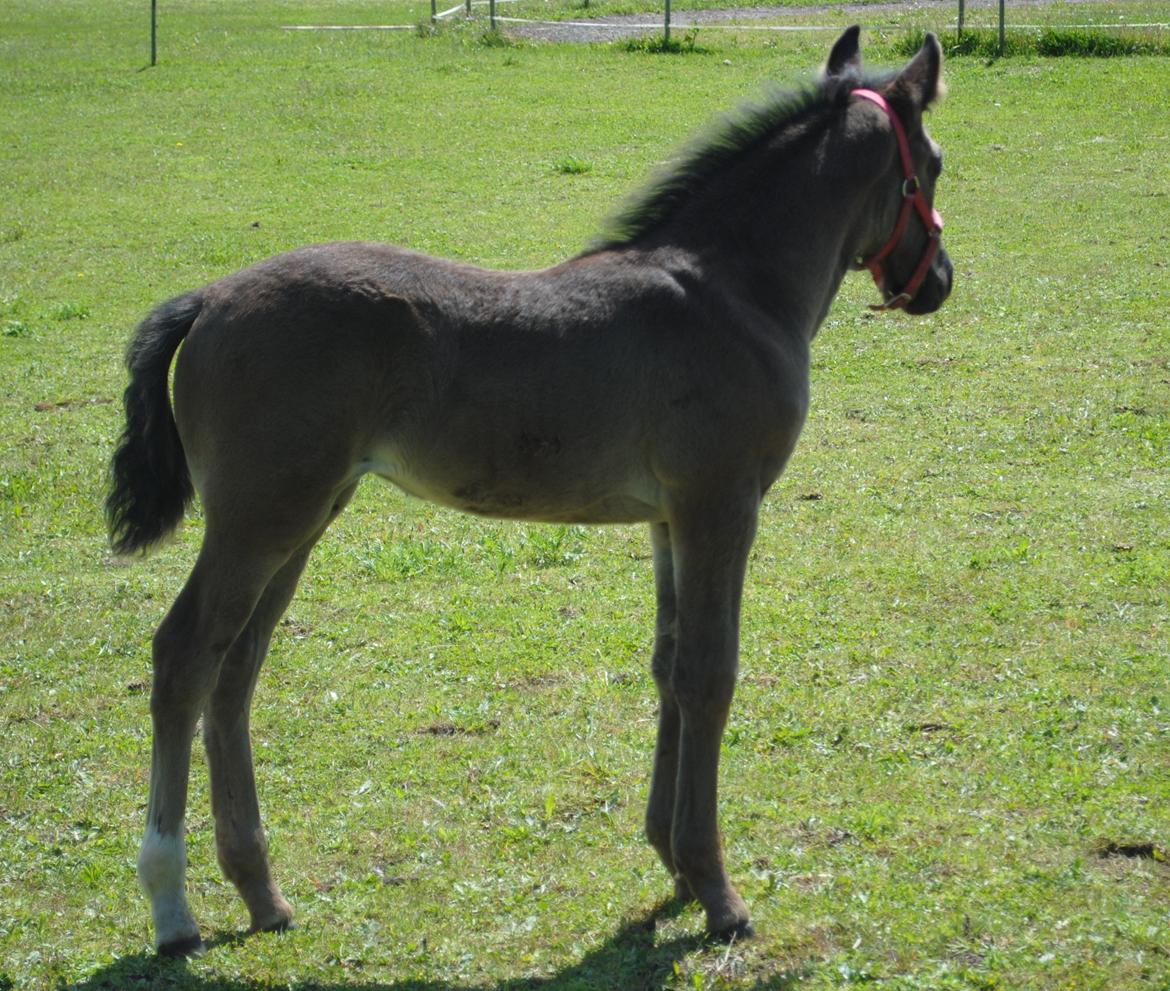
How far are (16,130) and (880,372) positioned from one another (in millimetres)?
16414

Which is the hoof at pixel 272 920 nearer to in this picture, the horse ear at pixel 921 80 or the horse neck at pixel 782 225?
the horse neck at pixel 782 225

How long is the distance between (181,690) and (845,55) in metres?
3.35

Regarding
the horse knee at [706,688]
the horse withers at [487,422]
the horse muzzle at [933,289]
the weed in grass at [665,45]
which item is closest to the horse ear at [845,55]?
the horse withers at [487,422]

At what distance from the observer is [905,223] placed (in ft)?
17.1

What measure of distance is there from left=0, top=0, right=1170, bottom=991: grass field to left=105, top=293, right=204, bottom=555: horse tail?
132 cm

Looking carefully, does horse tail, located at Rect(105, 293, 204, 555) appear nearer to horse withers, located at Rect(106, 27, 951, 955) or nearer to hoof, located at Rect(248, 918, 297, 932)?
horse withers, located at Rect(106, 27, 951, 955)

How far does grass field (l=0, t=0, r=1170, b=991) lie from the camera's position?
15.4 ft

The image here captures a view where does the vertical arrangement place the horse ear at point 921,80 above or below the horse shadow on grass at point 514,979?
above

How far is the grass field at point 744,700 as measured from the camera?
4.69m

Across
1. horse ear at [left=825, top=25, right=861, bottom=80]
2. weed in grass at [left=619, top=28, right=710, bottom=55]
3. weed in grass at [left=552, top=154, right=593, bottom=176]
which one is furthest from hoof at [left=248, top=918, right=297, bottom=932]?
weed in grass at [left=619, top=28, right=710, bottom=55]

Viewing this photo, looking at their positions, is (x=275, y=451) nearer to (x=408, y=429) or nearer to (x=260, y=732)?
(x=408, y=429)

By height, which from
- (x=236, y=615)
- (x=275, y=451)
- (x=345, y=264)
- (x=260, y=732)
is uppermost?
A: (x=345, y=264)

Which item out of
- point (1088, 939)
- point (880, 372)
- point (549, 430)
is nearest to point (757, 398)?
point (549, 430)

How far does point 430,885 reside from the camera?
16.7 feet
